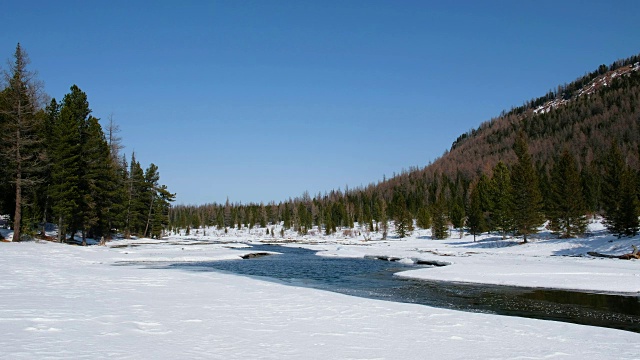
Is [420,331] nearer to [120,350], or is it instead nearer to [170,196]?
[120,350]

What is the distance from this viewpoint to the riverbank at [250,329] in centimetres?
813

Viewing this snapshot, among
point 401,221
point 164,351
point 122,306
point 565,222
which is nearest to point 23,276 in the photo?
point 122,306

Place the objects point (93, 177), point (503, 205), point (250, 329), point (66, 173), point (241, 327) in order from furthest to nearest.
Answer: point (503, 205)
point (93, 177)
point (66, 173)
point (241, 327)
point (250, 329)

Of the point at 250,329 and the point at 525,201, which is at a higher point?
the point at 525,201

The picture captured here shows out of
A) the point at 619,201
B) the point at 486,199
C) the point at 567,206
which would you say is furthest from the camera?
the point at 486,199

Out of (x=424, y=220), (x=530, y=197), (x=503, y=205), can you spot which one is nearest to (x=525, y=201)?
(x=530, y=197)

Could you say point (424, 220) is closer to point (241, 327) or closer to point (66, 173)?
point (66, 173)

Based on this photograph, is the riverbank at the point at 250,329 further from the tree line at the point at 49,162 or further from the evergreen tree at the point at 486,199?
the evergreen tree at the point at 486,199

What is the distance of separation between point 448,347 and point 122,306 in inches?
368

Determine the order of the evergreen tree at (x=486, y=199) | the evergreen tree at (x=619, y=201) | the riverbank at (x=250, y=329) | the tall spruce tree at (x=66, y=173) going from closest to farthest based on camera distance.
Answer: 1. the riverbank at (x=250, y=329)
2. the tall spruce tree at (x=66, y=173)
3. the evergreen tree at (x=619, y=201)
4. the evergreen tree at (x=486, y=199)

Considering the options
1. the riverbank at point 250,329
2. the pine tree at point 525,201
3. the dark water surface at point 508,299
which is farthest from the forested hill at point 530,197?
the riverbank at point 250,329

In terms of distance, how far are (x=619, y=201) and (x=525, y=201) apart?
11.3 m

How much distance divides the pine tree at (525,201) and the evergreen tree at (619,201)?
8.43 metres

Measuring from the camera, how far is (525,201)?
60.8 meters
